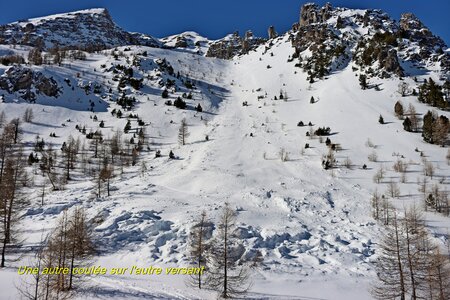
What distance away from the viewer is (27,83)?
81.2 m

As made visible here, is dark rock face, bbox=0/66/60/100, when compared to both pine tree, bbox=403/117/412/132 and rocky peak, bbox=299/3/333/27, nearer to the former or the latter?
pine tree, bbox=403/117/412/132

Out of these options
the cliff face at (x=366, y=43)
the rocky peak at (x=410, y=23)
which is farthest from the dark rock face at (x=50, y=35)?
the rocky peak at (x=410, y=23)

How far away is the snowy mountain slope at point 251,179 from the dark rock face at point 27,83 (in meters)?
1.91

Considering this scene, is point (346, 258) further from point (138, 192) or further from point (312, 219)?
point (138, 192)

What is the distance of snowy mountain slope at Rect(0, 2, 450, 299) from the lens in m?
28.2

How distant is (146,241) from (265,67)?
113 m

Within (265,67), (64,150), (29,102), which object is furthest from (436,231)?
(265,67)

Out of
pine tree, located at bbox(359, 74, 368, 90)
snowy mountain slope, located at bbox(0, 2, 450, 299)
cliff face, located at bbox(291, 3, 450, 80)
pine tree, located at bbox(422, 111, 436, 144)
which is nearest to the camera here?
snowy mountain slope, located at bbox(0, 2, 450, 299)

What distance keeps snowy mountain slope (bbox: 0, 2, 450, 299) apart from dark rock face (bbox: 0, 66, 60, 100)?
6.26ft

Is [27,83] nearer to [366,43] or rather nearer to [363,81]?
[363,81]

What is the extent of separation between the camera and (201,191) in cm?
4262

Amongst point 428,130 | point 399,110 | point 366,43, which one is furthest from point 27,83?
point 366,43

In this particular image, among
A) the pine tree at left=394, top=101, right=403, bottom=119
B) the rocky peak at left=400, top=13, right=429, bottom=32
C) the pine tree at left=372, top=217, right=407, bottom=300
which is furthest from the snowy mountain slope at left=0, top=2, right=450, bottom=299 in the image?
the rocky peak at left=400, top=13, right=429, bottom=32

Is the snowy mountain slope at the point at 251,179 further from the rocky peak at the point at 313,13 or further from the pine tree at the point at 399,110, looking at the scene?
the rocky peak at the point at 313,13
